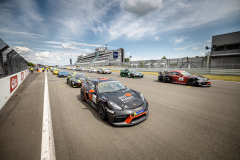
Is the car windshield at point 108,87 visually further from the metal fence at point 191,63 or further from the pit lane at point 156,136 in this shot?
the metal fence at point 191,63

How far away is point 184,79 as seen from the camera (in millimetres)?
8789

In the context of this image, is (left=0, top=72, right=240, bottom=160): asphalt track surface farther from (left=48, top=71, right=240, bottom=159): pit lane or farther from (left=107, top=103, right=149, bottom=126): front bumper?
(left=107, top=103, right=149, bottom=126): front bumper

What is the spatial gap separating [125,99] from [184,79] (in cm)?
750

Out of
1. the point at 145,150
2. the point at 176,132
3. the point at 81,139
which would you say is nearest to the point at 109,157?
the point at 145,150

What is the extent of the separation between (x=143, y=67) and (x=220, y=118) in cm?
2391

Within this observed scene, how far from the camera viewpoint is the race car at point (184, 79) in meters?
7.84

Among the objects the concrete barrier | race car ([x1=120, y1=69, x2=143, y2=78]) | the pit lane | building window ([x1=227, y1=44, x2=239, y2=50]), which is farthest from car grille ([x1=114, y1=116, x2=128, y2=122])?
building window ([x1=227, y1=44, x2=239, y2=50])

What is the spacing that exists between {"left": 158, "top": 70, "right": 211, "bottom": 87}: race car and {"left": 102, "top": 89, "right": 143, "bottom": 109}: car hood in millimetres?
6677

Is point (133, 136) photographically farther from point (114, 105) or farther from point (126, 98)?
point (126, 98)

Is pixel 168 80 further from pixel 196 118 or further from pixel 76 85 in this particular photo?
pixel 76 85

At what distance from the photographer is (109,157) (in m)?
2.01

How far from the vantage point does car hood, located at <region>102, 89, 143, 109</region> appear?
10.3 ft

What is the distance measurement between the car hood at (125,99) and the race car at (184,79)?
6677 mm

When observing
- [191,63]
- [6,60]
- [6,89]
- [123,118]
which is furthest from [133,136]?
[191,63]
